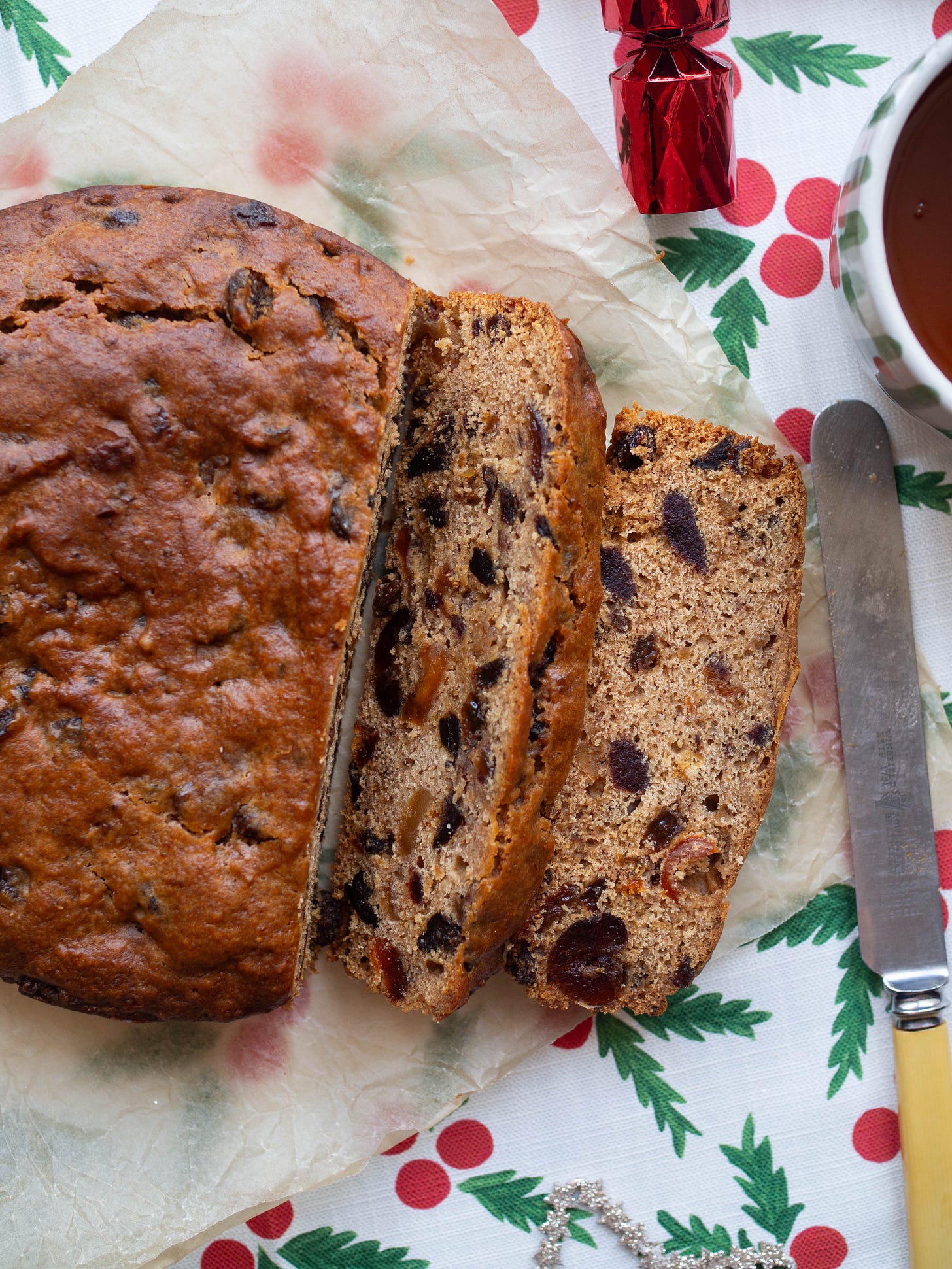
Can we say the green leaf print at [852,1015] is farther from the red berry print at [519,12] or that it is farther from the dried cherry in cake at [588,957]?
the red berry print at [519,12]

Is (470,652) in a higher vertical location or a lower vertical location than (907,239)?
lower

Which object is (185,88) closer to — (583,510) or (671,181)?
(671,181)

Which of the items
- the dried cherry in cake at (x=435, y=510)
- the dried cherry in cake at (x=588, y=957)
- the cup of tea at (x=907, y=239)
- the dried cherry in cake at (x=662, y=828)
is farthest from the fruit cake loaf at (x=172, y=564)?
the cup of tea at (x=907, y=239)

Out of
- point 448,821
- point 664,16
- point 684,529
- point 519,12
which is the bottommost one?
point 448,821

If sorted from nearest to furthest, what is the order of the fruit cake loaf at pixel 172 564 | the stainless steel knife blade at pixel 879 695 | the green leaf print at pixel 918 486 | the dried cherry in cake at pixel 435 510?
the fruit cake loaf at pixel 172 564
the dried cherry in cake at pixel 435 510
the stainless steel knife blade at pixel 879 695
the green leaf print at pixel 918 486

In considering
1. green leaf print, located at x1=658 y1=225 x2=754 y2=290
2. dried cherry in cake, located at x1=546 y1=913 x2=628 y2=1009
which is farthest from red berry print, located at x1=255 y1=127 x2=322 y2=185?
dried cherry in cake, located at x1=546 y1=913 x2=628 y2=1009

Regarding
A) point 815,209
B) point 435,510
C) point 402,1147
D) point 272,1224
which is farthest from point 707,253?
point 272,1224

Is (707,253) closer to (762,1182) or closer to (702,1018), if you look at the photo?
(702,1018)
